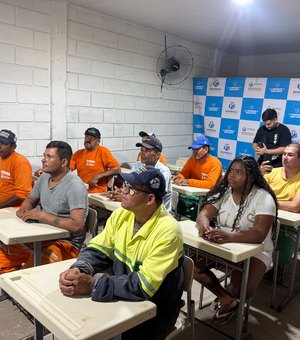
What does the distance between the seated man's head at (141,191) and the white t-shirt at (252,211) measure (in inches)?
34.9

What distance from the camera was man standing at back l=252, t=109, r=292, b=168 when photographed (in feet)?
12.8

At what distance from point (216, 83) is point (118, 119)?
1.92 meters

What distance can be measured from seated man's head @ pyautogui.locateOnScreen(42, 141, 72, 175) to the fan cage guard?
3.22 m

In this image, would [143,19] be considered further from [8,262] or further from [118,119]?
[8,262]

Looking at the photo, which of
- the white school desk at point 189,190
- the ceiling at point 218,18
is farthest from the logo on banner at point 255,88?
the white school desk at point 189,190

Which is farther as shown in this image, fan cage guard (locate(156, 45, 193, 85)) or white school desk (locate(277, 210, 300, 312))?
fan cage guard (locate(156, 45, 193, 85))

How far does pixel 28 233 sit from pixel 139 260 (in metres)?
0.86

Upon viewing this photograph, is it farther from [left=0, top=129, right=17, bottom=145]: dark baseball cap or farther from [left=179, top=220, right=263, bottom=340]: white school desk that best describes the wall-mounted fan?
→ [left=179, top=220, right=263, bottom=340]: white school desk

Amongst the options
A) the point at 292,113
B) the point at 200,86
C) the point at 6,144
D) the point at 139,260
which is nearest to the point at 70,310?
the point at 139,260

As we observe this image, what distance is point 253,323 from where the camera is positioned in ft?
7.57

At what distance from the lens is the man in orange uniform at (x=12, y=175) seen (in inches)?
106

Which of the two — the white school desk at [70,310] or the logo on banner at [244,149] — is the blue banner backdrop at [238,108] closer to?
the logo on banner at [244,149]

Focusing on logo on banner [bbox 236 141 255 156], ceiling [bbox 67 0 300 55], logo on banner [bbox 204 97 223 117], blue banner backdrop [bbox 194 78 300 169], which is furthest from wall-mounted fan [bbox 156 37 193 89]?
logo on banner [bbox 236 141 255 156]

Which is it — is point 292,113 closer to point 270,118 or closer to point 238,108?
point 238,108
